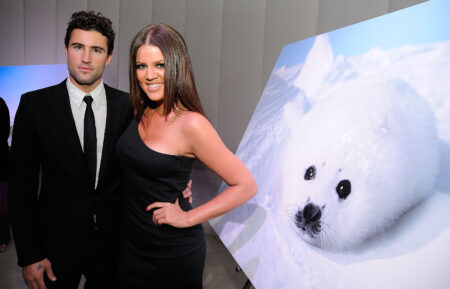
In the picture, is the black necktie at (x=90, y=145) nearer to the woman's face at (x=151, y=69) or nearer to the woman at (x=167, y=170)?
the woman at (x=167, y=170)

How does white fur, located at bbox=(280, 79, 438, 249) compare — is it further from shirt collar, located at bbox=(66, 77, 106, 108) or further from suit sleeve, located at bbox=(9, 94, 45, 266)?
suit sleeve, located at bbox=(9, 94, 45, 266)

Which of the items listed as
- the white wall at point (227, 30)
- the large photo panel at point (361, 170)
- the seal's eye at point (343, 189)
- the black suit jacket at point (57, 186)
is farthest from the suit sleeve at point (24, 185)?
the white wall at point (227, 30)

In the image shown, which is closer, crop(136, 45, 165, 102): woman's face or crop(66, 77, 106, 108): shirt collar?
crop(136, 45, 165, 102): woman's face

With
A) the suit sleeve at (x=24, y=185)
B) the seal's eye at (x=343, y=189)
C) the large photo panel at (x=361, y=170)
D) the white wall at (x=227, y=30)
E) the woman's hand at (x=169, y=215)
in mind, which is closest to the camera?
the large photo panel at (x=361, y=170)

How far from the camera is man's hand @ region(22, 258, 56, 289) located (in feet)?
3.49

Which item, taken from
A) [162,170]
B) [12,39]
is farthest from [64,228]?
[12,39]

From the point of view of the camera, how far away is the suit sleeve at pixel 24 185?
3.44 feet

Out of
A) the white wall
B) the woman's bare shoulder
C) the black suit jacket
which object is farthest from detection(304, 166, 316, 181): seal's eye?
the white wall

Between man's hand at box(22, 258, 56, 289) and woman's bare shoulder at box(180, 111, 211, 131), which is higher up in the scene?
woman's bare shoulder at box(180, 111, 211, 131)

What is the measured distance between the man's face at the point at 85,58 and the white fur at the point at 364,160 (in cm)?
76

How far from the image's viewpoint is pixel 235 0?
8.00 ft

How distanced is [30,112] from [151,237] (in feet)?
1.88

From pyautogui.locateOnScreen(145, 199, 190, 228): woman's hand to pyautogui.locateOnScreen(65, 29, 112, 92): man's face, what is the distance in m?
0.52

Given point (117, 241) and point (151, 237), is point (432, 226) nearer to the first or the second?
point (151, 237)
